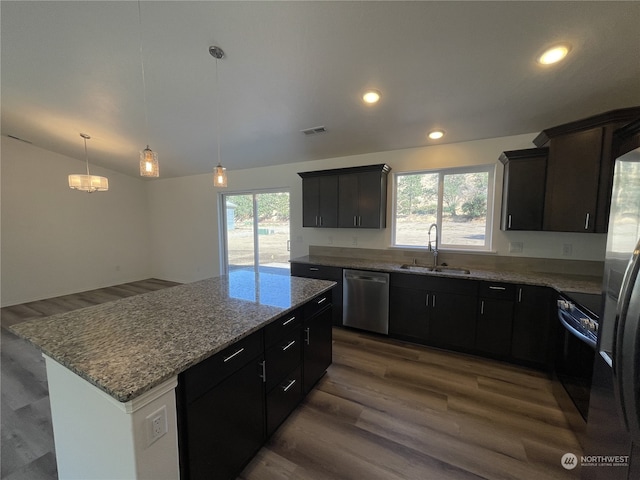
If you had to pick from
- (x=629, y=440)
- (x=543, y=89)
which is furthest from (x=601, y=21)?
(x=629, y=440)

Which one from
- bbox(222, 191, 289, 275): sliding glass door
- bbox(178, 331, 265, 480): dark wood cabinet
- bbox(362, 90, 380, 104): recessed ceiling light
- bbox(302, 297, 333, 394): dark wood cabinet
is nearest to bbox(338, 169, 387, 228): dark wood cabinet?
bbox(362, 90, 380, 104): recessed ceiling light

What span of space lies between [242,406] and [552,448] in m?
2.04

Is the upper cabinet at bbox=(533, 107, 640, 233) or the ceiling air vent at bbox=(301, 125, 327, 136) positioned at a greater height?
the ceiling air vent at bbox=(301, 125, 327, 136)

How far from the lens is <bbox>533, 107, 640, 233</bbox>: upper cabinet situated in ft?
6.81

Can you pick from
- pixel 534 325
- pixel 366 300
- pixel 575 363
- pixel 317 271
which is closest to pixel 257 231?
pixel 317 271

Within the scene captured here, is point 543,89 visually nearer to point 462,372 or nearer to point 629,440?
point 629,440

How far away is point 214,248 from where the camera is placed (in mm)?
5180

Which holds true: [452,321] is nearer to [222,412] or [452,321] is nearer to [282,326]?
[282,326]

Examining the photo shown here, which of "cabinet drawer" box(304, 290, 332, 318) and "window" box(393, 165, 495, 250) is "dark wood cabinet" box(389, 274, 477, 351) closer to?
"window" box(393, 165, 495, 250)

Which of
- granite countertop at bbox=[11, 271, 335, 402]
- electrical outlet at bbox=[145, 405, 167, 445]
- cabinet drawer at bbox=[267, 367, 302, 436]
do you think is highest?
granite countertop at bbox=[11, 271, 335, 402]

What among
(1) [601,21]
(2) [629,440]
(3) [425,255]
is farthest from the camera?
(3) [425,255]

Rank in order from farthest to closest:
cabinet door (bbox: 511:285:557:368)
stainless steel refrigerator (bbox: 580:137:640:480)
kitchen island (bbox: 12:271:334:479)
Result: 1. cabinet door (bbox: 511:285:557:368)
2. kitchen island (bbox: 12:271:334:479)
3. stainless steel refrigerator (bbox: 580:137:640:480)

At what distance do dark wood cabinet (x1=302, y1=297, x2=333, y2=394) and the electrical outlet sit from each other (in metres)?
1.07

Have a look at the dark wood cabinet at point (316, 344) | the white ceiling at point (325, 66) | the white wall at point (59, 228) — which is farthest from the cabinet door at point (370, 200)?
the white wall at point (59, 228)
